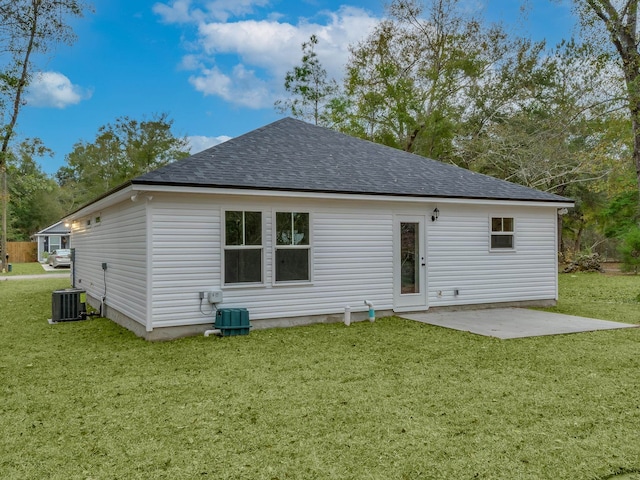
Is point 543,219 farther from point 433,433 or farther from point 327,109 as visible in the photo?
point 327,109

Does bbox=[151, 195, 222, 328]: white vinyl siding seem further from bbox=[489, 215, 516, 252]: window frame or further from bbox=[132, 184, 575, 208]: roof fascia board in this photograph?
bbox=[489, 215, 516, 252]: window frame

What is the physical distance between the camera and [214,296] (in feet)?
24.3

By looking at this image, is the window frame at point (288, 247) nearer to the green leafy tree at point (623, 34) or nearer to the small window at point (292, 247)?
the small window at point (292, 247)

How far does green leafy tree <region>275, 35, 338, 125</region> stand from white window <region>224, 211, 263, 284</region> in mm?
20181

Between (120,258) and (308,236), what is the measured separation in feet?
11.9

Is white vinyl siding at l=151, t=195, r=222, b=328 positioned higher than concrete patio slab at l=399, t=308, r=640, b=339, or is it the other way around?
white vinyl siding at l=151, t=195, r=222, b=328

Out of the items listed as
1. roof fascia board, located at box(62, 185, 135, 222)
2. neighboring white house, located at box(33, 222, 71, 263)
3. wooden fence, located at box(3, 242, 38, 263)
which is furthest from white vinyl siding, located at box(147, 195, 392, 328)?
wooden fence, located at box(3, 242, 38, 263)

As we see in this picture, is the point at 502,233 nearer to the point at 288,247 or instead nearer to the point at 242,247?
the point at 288,247

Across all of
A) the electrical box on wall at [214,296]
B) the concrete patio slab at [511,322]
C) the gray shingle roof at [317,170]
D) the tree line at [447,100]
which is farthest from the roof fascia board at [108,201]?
the tree line at [447,100]

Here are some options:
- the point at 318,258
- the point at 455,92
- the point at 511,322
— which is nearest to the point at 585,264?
the point at 455,92

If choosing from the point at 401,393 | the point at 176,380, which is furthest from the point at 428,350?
the point at 176,380

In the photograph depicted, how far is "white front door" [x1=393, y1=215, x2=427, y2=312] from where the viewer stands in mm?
9148

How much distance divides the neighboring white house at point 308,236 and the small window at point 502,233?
0.09 feet

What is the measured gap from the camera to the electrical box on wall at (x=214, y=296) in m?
7.40
